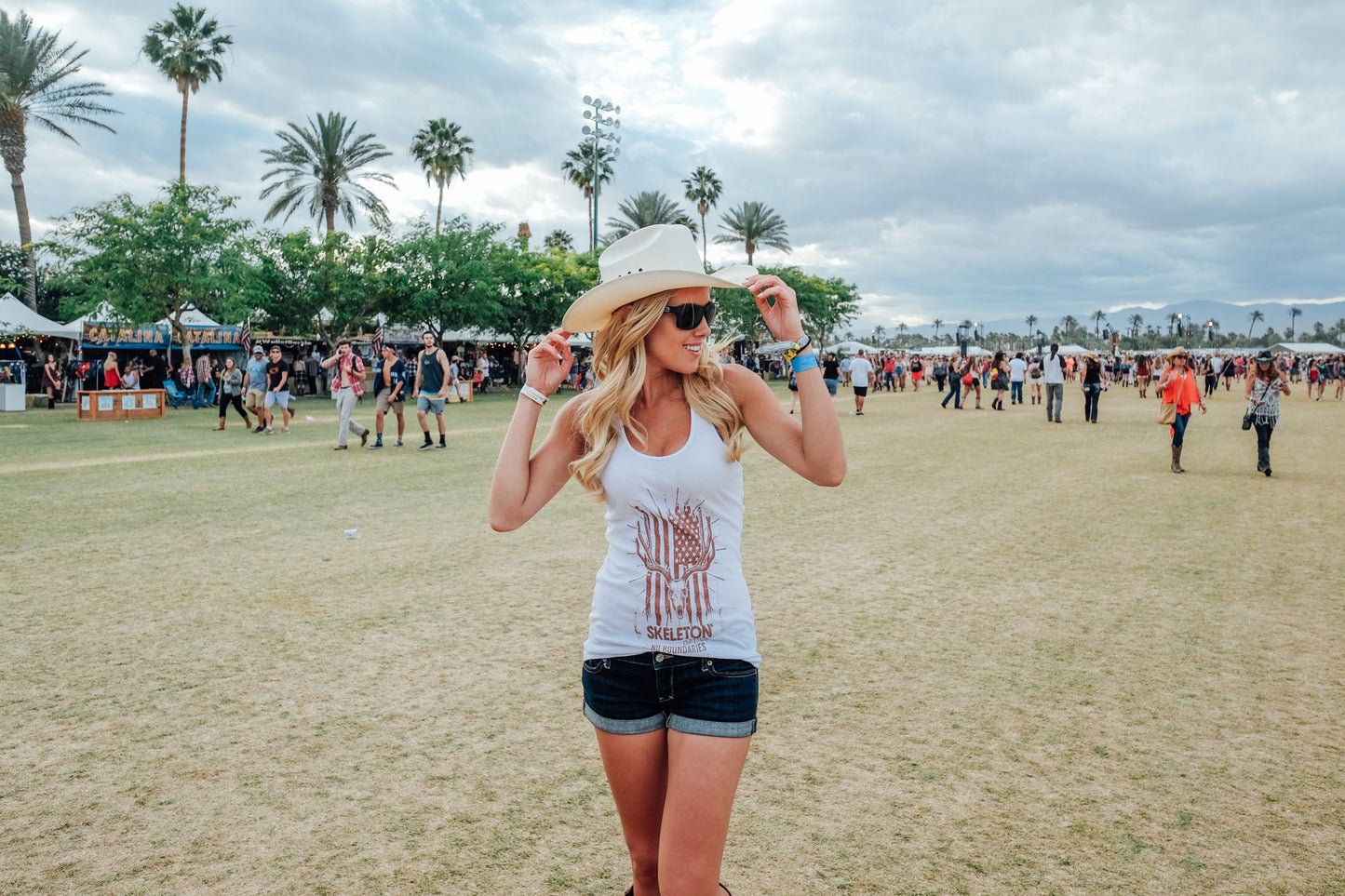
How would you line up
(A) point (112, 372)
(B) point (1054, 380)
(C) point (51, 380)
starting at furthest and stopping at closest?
Answer: (C) point (51, 380)
(A) point (112, 372)
(B) point (1054, 380)

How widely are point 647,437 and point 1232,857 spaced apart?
251 cm

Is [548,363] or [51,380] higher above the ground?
[51,380]

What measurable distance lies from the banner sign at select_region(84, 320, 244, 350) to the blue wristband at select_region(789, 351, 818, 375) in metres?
36.0

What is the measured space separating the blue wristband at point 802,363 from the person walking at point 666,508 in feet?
0.26

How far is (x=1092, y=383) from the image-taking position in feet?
73.3

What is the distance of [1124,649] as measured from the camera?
525 centimetres

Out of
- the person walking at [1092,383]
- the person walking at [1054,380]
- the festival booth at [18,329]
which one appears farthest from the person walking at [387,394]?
the festival booth at [18,329]

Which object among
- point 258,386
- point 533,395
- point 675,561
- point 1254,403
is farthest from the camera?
point 258,386

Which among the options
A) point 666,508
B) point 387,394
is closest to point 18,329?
point 387,394

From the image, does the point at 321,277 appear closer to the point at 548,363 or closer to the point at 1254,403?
the point at 1254,403

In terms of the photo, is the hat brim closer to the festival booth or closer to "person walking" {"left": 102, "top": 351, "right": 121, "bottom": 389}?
"person walking" {"left": 102, "top": 351, "right": 121, "bottom": 389}

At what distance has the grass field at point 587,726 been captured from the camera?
311 centimetres

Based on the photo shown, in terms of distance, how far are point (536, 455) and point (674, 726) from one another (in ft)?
2.70

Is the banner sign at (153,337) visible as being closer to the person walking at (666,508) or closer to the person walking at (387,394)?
the person walking at (387,394)
